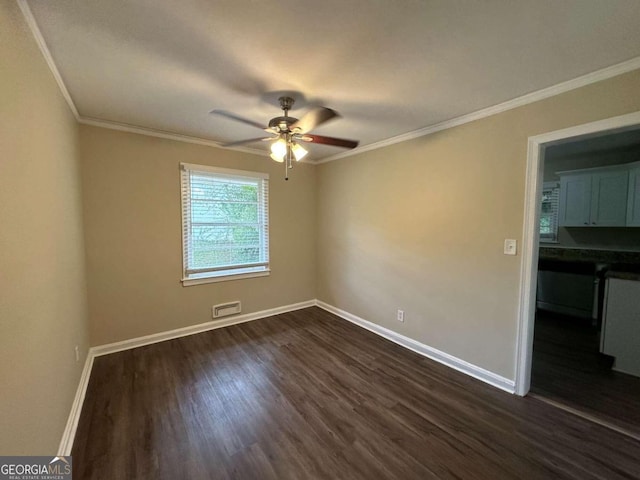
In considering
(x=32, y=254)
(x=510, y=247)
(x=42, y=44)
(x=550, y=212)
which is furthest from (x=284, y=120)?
(x=550, y=212)

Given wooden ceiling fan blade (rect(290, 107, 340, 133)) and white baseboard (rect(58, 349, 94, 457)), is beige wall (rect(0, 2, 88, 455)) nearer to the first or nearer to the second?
white baseboard (rect(58, 349, 94, 457))

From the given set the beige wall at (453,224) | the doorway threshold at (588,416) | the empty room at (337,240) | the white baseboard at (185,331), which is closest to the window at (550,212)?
the empty room at (337,240)

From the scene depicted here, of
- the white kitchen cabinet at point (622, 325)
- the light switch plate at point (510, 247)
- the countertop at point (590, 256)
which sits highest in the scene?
the light switch plate at point (510, 247)

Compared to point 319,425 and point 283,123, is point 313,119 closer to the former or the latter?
point 283,123

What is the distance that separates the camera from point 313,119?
6.23 feet

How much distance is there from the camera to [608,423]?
1880mm

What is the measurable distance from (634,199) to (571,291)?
1.47 m

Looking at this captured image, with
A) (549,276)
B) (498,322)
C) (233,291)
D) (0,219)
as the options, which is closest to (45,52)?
(0,219)

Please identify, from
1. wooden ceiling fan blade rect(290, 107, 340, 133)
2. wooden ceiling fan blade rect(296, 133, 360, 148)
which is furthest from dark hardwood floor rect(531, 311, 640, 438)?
wooden ceiling fan blade rect(290, 107, 340, 133)

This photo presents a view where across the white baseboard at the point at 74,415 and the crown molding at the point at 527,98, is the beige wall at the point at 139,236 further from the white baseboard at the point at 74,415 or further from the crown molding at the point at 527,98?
the crown molding at the point at 527,98

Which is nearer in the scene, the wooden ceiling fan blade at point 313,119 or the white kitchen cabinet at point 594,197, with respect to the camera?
the wooden ceiling fan blade at point 313,119

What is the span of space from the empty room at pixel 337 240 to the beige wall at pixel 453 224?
0.9 inches

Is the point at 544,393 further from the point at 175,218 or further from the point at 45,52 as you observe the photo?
the point at 45,52

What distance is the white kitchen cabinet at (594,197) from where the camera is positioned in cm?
368
